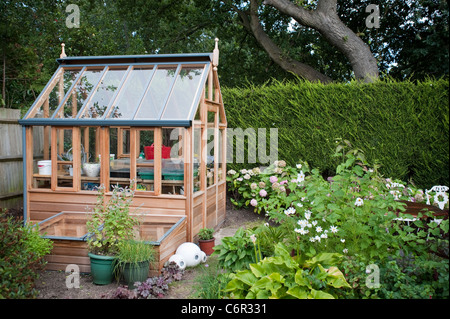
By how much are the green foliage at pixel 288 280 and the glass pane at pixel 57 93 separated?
4342mm

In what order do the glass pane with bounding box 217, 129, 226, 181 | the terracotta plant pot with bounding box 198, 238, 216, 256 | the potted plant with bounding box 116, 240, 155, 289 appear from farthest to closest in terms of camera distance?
the glass pane with bounding box 217, 129, 226, 181
the terracotta plant pot with bounding box 198, 238, 216, 256
the potted plant with bounding box 116, 240, 155, 289

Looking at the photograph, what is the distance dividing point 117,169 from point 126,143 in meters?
0.66

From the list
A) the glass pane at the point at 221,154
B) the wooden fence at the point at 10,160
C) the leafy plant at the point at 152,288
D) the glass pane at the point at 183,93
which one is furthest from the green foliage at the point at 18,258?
the glass pane at the point at 221,154

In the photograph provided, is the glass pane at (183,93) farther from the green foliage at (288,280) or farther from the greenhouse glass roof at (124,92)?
the green foliage at (288,280)

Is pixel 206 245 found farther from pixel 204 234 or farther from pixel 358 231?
pixel 358 231

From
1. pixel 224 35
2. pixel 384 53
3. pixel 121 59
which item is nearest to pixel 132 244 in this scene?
pixel 121 59

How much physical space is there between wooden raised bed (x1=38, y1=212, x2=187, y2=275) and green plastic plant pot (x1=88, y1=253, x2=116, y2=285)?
424 millimetres

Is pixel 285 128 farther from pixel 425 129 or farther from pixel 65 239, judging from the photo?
pixel 65 239

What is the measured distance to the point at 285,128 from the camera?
808 cm

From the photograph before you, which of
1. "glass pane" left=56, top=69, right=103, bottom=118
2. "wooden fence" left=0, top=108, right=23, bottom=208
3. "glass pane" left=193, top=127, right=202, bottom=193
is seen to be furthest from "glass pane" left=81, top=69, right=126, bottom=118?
"wooden fence" left=0, top=108, right=23, bottom=208

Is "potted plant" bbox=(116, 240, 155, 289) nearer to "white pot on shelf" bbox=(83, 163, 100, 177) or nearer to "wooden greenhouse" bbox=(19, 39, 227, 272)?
"wooden greenhouse" bbox=(19, 39, 227, 272)

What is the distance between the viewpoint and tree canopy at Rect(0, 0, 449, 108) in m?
8.68

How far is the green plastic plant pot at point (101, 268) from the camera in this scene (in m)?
4.36
